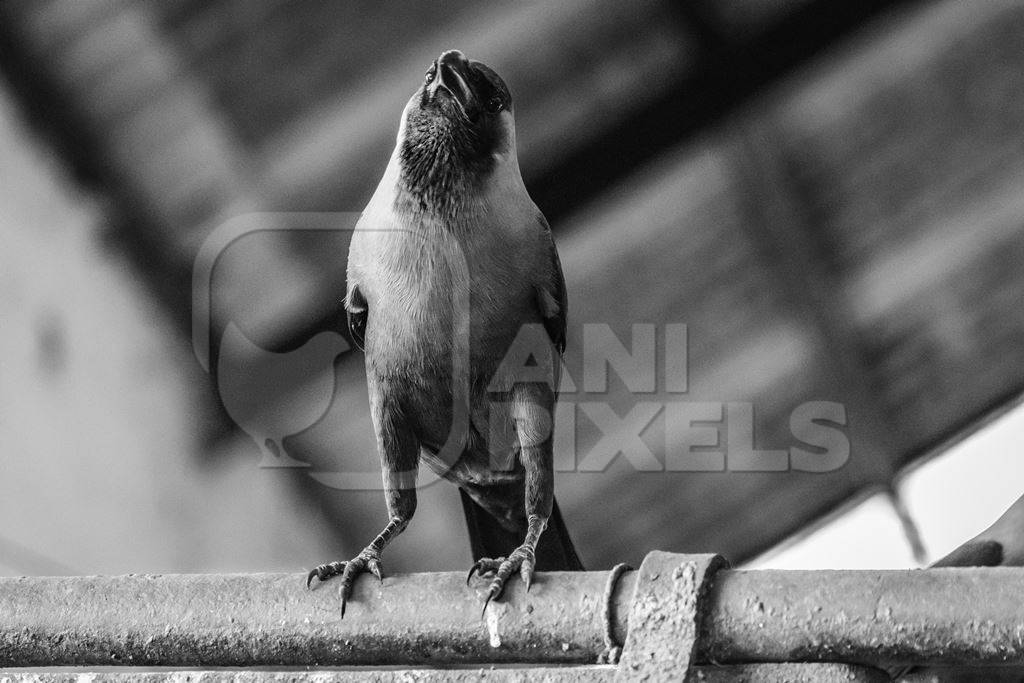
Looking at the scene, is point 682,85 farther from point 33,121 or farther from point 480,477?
point 33,121

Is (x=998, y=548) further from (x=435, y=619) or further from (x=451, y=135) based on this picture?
(x=451, y=135)

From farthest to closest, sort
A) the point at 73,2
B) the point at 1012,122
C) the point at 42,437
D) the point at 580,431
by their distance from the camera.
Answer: the point at 580,431
the point at 42,437
the point at 1012,122
the point at 73,2

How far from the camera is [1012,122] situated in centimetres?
268

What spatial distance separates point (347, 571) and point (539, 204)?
4.35 feet

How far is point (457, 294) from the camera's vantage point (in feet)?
6.03

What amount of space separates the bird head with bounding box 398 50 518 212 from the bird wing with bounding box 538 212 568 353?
16 centimetres

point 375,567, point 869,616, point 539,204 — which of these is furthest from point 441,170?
point 869,616

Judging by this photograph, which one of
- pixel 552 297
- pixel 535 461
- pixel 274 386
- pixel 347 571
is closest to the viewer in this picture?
pixel 347 571

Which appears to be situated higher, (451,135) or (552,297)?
(451,135)

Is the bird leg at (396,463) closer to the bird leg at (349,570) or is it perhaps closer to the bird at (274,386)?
the bird leg at (349,570)

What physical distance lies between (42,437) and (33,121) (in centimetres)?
77

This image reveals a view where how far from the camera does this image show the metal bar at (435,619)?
3.59 feet

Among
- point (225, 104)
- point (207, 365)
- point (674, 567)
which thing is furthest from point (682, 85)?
point (674, 567)

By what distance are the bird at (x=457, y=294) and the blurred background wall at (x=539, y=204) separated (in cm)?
66
